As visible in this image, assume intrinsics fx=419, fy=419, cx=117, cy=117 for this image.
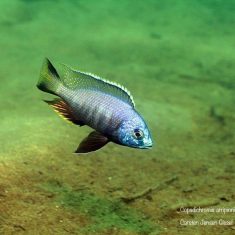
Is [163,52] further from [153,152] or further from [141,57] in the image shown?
[153,152]

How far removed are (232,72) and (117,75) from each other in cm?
281

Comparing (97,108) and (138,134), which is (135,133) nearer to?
(138,134)

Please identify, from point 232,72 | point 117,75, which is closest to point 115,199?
point 117,75

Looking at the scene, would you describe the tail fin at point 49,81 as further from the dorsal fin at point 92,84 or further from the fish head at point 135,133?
the fish head at point 135,133

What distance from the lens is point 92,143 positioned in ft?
7.05

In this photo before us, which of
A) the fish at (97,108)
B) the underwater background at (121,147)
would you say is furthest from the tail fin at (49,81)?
the underwater background at (121,147)

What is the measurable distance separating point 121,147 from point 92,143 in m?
3.04

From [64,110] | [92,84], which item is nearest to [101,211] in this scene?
[64,110]

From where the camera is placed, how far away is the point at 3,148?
164 inches

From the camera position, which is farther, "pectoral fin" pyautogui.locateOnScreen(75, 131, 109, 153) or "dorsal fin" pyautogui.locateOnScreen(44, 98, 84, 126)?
"dorsal fin" pyautogui.locateOnScreen(44, 98, 84, 126)

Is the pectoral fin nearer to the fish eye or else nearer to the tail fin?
the fish eye

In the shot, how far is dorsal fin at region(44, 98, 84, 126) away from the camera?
2311 millimetres

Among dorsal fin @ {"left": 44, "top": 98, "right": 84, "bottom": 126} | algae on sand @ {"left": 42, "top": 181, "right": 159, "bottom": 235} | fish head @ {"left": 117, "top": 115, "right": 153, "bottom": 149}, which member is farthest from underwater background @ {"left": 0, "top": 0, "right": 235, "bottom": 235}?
fish head @ {"left": 117, "top": 115, "right": 153, "bottom": 149}

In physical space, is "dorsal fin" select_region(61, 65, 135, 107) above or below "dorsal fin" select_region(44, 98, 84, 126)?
above
